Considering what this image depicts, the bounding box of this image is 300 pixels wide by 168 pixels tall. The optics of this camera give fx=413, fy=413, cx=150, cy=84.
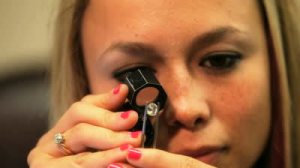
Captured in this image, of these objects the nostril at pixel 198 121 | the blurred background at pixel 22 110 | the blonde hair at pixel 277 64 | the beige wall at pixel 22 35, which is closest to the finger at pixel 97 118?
the nostril at pixel 198 121

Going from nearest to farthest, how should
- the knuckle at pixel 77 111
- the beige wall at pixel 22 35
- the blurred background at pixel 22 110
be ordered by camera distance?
the knuckle at pixel 77 111, the blurred background at pixel 22 110, the beige wall at pixel 22 35

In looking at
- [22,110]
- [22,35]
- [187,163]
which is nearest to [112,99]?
[187,163]

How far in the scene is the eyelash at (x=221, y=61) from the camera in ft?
2.19

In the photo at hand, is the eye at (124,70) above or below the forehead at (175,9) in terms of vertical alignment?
below

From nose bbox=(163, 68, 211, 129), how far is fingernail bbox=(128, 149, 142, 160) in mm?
108

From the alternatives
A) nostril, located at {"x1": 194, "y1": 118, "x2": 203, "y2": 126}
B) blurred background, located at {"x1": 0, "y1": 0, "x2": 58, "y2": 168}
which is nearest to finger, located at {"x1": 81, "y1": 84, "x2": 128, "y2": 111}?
nostril, located at {"x1": 194, "y1": 118, "x2": 203, "y2": 126}

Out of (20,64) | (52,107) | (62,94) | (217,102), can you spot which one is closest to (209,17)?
(217,102)

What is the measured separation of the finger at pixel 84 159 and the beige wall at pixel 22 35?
73 centimetres

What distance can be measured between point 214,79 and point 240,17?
111mm

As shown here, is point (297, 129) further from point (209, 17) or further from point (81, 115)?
point (81, 115)

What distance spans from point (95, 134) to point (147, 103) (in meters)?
0.09

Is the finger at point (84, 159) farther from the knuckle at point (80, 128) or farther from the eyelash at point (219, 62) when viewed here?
the eyelash at point (219, 62)

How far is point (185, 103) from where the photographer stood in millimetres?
616

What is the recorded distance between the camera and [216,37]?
0.65m
